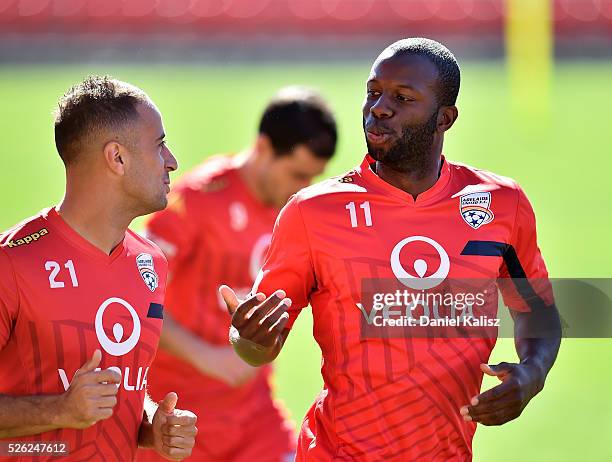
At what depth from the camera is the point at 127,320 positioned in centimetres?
477

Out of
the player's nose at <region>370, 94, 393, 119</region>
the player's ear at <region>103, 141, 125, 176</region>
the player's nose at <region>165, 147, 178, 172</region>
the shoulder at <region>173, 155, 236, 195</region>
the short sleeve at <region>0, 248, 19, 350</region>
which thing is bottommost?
the shoulder at <region>173, 155, 236, 195</region>

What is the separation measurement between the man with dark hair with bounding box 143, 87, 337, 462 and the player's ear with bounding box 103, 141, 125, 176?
2210mm

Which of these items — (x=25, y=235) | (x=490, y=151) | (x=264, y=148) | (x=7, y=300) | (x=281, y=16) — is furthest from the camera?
(x=281, y=16)

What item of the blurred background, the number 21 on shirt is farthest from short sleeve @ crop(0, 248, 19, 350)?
the blurred background

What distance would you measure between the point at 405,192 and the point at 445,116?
36 cm

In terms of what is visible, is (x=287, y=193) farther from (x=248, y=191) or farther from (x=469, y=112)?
(x=469, y=112)

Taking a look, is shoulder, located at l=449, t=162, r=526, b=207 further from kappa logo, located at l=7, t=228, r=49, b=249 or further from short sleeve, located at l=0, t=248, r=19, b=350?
short sleeve, located at l=0, t=248, r=19, b=350

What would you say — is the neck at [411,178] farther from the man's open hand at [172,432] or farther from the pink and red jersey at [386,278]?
the man's open hand at [172,432]

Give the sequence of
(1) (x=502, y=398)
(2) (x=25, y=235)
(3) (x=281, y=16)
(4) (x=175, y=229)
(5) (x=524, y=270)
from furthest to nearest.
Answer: (3) (x=281, y=16) < (4) (x=175, y=229) < (5) (x=524, y=270) < (2) (x=25, y=235) < (1) (x=502, y=398)

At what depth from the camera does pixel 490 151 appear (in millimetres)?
21453

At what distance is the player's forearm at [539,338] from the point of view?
190 inches

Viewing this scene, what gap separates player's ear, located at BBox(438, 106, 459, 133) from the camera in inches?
195

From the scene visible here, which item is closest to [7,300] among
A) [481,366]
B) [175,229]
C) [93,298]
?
[93,298]

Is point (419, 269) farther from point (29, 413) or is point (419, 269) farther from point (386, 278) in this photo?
point (29, 413)
